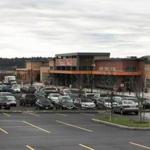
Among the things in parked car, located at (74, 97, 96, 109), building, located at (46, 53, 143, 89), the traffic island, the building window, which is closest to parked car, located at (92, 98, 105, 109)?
parked car, located at (74, 97, 96, 109)

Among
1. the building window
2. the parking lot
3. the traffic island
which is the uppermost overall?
the building window

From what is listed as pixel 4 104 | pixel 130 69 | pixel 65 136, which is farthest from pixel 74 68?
pixel 65 136

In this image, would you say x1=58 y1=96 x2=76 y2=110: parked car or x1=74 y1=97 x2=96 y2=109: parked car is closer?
x1=58 y1=96 x2=76 y2=110: parked car

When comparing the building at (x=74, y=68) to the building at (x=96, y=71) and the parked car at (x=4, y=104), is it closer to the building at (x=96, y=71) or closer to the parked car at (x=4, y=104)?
the building at (x=96, y=71)

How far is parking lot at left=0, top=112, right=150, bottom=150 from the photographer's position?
26234 mm

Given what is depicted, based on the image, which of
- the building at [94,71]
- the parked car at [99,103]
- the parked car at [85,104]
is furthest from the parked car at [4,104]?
the building at [94,71]

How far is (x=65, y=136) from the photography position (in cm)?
3086

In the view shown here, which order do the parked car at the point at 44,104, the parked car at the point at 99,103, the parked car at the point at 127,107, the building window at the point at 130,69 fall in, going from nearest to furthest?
the parked car at the point at 127,107
the parked car at the point at 44,104
the parked car at the point at 99,103
the building window at the point at 130,69

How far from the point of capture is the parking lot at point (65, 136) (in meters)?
26.2

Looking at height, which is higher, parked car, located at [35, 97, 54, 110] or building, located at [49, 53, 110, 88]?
building, located at [49, 53, 110, 88]

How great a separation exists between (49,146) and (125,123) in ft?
41.8

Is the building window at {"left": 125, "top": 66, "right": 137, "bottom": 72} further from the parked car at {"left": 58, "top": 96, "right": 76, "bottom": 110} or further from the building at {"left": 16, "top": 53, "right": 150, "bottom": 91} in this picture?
the parked car at {"left": 58, "top": 96, "right": 76, "bottom": 110}

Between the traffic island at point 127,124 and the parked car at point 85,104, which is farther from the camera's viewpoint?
the parked car at point 85,104

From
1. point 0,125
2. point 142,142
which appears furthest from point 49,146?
point 0,125
